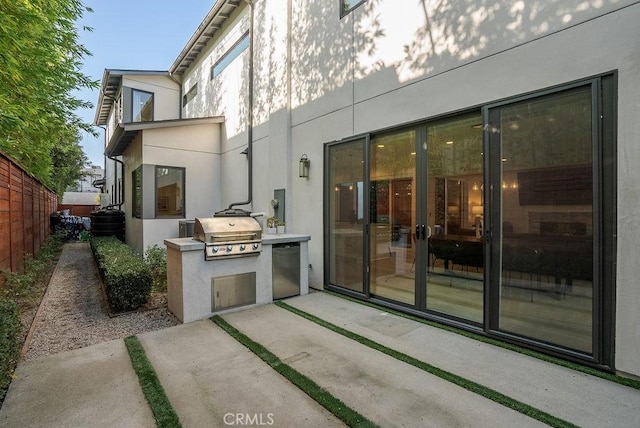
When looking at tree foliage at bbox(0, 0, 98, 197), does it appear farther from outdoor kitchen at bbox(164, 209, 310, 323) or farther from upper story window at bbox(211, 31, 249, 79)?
upper story window at bbox(211, 31, 249, 79)

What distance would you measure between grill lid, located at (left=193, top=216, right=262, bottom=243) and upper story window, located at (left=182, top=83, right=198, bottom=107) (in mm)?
8263

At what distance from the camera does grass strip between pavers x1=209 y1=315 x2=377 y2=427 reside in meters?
2.23

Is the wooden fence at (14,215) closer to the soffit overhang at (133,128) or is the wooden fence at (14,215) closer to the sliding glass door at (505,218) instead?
the soffit overhang at (133,128)

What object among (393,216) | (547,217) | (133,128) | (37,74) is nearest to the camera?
(547,217)

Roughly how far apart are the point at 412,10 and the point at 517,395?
14.7ft

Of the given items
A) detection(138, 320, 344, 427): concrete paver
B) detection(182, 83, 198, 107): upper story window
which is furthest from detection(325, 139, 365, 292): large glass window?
detection(182, 83, 198, 107): upper story window

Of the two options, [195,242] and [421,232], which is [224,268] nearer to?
[195,242]

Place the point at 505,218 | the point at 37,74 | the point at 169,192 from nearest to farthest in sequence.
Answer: the point at 505,218, the point at 37,74, the point at 169,192

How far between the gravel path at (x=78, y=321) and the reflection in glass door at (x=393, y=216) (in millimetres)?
2997

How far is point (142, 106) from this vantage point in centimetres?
1203

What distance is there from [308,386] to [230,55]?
28.8 feet

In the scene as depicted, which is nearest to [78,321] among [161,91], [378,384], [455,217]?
[378,384]

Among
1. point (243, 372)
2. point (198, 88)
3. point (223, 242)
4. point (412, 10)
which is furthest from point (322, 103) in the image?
point (198, 88)

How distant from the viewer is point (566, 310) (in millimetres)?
3064
